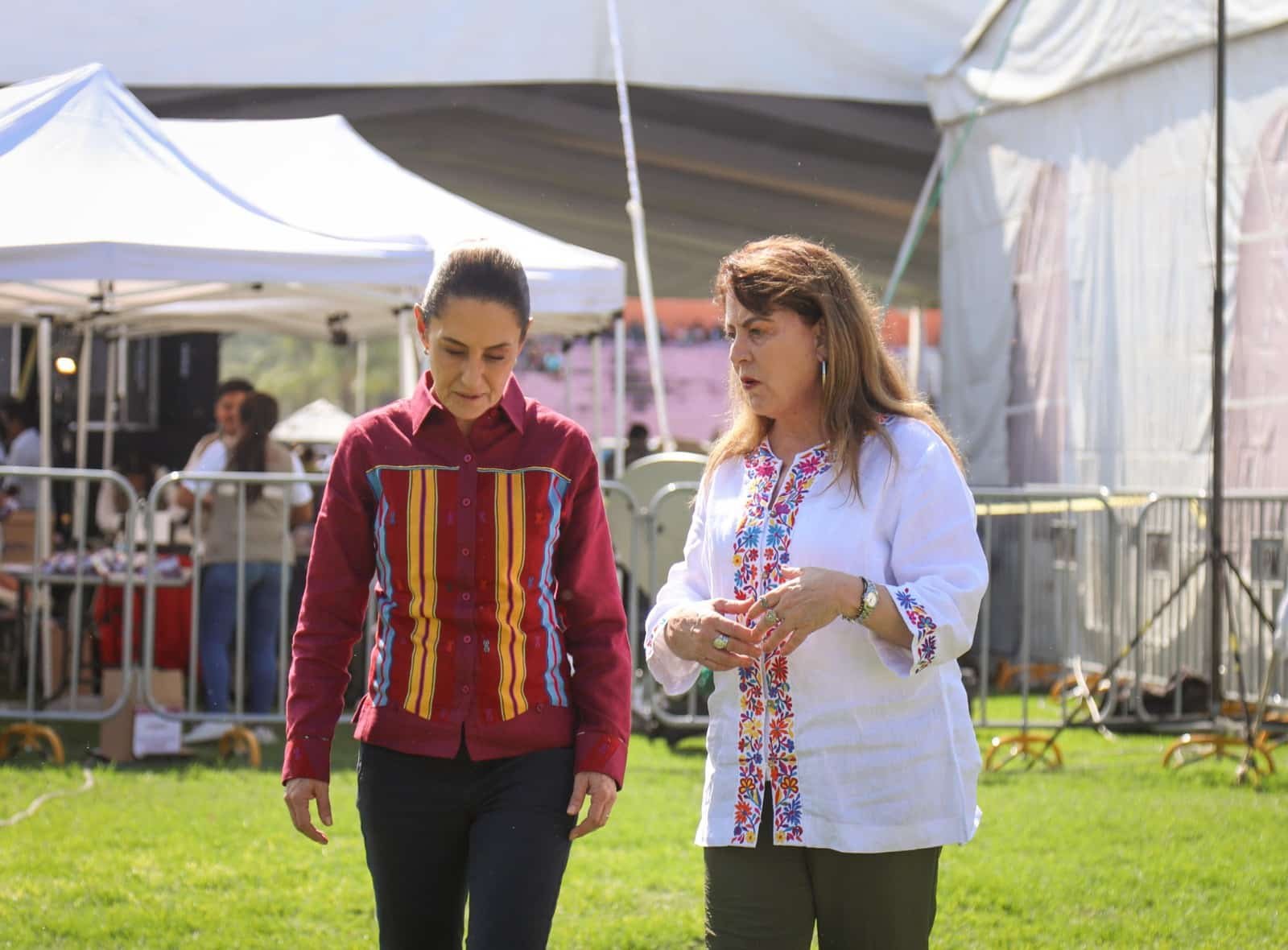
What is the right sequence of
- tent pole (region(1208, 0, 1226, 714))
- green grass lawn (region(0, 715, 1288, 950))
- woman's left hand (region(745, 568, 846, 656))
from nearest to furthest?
woman's left hand (region(745, 568, 846, 656))
green grass lawn (region(0, 715, 1288, 950))
tent pole (region(1208, 0, 1226, 714))

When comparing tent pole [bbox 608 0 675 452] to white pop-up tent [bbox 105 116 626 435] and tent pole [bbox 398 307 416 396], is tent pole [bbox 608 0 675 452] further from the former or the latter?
tent pole [bbox 398 307 416 396]

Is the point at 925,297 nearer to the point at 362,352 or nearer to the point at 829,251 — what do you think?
the point at 362,352

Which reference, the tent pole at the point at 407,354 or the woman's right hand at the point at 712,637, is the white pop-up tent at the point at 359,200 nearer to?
the tent pole at the point at 407,354

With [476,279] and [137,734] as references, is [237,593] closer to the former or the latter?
[137,734]

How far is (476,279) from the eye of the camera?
281 cm

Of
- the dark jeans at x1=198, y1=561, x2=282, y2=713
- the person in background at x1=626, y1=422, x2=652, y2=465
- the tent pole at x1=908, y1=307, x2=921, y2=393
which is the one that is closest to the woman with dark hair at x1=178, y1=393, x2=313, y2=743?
the dark jeans at x1=198, y1=561, x2=282, y2=713

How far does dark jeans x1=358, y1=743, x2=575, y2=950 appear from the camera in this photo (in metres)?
2.73

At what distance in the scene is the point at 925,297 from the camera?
2155 cm

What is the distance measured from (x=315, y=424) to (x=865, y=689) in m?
21.9

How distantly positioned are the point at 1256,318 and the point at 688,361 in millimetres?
35411

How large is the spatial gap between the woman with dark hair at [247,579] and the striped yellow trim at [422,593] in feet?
18.7

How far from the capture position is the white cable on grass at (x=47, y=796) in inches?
248

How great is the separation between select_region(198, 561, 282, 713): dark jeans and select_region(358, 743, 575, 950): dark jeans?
5.82 meters

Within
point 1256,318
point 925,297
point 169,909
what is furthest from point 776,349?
point 925,297
